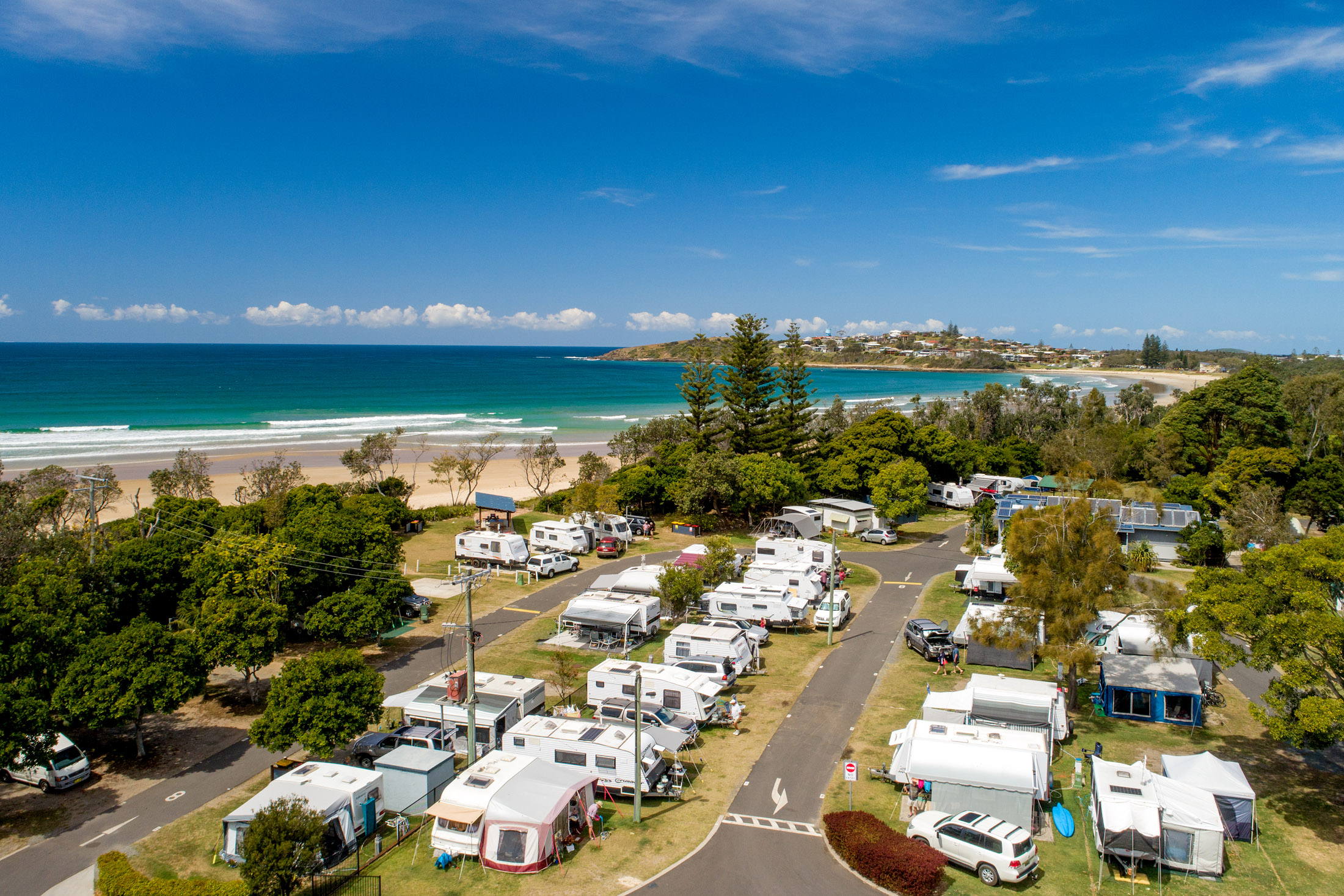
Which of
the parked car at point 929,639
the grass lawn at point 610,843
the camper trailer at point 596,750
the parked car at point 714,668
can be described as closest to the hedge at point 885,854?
the grass lawn at point 610,843

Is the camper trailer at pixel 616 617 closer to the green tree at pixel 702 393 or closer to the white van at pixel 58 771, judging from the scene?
the white van at pixel 58 771

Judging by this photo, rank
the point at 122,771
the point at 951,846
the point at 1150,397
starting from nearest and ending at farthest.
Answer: the point at 951,846 → the point at 122,771 → the point at 1150,397

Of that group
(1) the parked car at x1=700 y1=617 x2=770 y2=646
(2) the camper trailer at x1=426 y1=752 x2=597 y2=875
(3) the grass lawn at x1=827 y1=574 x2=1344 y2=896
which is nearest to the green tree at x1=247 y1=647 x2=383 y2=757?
(2) the camper trailer at x1=426 y1=752 x2=597 y2=875

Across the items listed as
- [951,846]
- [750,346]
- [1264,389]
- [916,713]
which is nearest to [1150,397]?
[1264,389]

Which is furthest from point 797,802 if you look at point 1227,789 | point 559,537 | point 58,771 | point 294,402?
→ point 294,402

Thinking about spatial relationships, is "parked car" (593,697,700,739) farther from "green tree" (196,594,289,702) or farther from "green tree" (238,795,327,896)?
"green tree" (196,594,289,702)

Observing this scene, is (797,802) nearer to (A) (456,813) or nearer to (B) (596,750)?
(B) (596,750)

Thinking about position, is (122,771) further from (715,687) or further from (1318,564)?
(1318,564)
